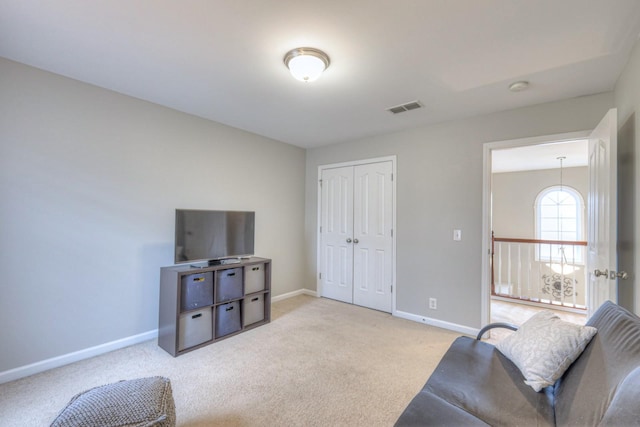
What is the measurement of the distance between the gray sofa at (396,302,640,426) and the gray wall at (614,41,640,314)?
804mm

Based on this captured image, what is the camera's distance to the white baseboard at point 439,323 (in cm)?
314

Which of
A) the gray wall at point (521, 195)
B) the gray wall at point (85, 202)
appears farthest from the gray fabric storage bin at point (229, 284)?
the gray wall at point (521, 195)

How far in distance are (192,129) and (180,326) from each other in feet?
7.01

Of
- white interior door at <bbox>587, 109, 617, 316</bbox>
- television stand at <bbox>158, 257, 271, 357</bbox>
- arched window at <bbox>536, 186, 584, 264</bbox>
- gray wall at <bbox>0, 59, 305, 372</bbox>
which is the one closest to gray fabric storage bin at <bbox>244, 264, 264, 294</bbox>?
television stand at <bbox>158, 257, 271, 357</bbox>

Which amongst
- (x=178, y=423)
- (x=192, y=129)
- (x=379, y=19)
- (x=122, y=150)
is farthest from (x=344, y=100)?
(x=178, y=423)

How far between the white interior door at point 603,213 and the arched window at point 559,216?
4612 millimetres

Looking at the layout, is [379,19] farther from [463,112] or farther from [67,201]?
[67,201]

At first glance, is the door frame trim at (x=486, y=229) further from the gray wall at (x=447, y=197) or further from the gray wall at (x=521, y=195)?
the gray wall at (x=521, y=195)

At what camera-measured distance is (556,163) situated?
5.82 meters

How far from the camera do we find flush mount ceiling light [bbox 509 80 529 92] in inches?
92.7

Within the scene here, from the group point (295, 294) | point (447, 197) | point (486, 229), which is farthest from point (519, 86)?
point (295, 294)

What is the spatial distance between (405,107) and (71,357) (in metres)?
3.88

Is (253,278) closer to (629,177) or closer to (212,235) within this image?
(212,235)

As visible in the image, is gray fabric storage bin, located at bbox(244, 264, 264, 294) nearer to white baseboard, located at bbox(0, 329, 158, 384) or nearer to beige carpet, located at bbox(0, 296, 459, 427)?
beige carpet, located at bbox(0, 296, 459, 427)
